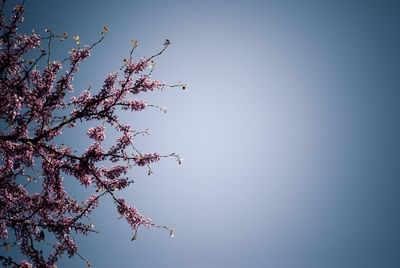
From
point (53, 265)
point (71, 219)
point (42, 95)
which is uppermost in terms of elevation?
point (42, 95)

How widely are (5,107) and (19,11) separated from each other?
1.88m

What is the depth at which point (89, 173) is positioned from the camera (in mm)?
4051

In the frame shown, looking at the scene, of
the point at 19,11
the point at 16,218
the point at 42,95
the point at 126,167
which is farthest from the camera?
the point at 126,167

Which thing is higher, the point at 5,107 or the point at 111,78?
the point at 111,78

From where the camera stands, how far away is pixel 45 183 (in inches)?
163

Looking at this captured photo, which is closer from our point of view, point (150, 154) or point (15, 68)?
point (15, 68)

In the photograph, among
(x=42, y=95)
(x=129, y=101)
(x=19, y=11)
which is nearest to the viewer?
(x=19, y=11)

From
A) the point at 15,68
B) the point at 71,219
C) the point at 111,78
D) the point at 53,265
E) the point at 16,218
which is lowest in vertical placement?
the point at 53,265

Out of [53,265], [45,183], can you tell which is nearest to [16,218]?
[45,183]

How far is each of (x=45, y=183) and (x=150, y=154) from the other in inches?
91.1

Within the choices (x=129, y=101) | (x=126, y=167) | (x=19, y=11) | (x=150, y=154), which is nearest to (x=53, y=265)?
(x=126, y=167)

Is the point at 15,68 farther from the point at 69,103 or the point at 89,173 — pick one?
the point at 89,173

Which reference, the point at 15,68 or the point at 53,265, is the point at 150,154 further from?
the point at 53,265

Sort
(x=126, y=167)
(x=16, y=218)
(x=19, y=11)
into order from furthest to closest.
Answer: (x=126, y=167), (x=16, y=218), (x=19, y=11)
